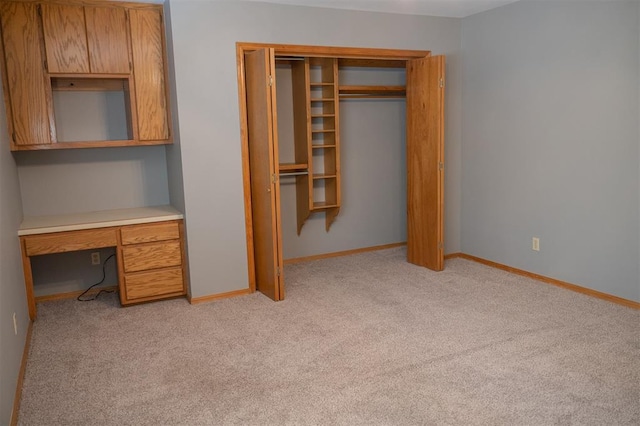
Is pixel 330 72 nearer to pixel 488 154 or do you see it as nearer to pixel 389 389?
pixel 488 154

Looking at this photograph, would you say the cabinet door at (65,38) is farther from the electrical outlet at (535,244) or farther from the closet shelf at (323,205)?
the electrical outlet at (535,244)

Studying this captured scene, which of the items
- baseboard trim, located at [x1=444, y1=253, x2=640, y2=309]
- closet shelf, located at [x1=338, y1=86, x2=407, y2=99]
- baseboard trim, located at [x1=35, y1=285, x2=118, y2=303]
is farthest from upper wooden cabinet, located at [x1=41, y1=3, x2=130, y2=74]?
baseboard trim, located at [x1=444, y1=253, x2=640, y2=309]

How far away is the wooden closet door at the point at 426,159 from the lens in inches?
177

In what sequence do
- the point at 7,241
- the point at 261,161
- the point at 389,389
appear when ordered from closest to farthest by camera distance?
the point at 389,389 < the point at 7,241 < the point at 261,161

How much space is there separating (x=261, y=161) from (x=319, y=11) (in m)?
1.37

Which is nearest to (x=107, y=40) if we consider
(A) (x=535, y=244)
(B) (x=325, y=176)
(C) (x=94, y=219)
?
(C) (x=94, y=219)

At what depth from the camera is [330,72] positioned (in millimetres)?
4836

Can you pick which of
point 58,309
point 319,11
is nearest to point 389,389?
point 58,309

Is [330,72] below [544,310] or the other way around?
the other way around

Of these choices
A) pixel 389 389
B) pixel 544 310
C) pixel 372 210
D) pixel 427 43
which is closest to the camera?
pixel 389 389

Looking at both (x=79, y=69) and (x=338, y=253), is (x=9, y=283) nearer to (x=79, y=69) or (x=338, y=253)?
(x=79, y=69)

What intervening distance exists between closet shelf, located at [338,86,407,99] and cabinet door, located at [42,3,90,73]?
228 centimetres

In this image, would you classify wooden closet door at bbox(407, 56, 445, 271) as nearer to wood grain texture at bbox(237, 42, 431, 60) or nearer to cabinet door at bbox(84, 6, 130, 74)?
wood grain texture at bbox(237, 42, 431, 60)

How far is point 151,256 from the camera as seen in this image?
3998 millimetres
